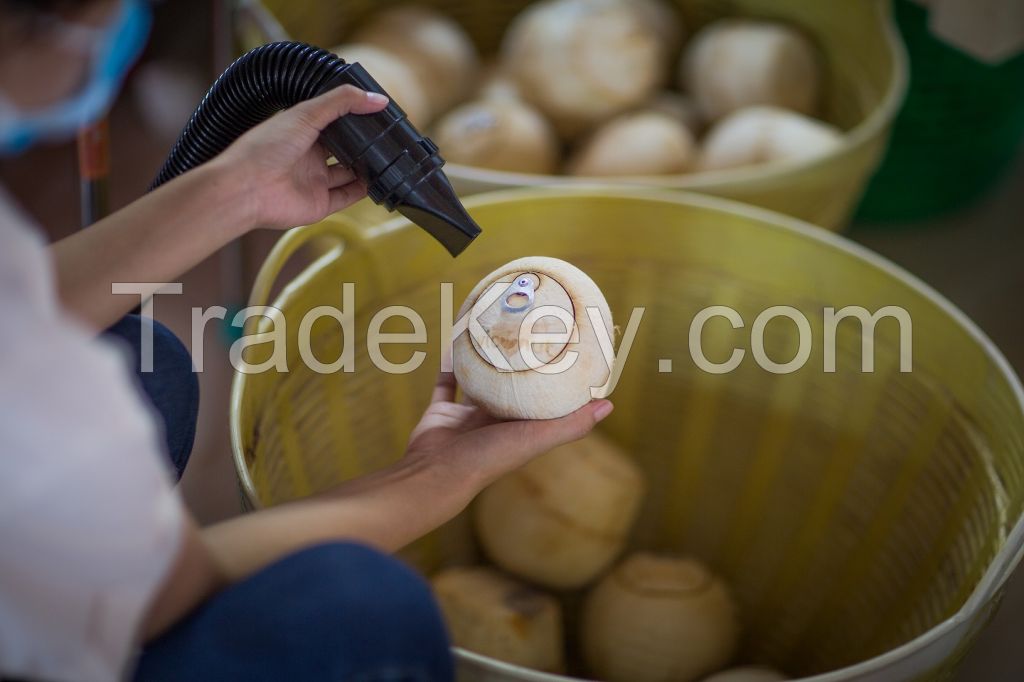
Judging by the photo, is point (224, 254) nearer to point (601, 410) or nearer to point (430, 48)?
point (430, 48)

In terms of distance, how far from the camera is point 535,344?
2.30 feet

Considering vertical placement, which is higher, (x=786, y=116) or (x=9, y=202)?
(x=9, y=202)

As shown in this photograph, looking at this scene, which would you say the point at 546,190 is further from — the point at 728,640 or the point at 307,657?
the point at 307,657

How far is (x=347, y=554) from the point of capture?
1.73ft

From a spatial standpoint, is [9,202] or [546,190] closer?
[9,202]

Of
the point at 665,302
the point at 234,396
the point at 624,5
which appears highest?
the point at 624,5

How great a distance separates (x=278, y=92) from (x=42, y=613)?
0.45 m

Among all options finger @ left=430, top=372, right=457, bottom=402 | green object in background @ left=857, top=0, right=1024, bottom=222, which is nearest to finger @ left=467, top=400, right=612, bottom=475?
finger @ left=430, top=372, right=457, bottom=402

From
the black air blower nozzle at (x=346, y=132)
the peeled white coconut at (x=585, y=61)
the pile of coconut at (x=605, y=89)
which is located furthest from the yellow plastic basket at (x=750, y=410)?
the peeled white coconut at (x=585, y=61)

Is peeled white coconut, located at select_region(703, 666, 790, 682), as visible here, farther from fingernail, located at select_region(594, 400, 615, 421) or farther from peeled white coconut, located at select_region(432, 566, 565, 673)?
fingernail, located at select_region(594, 400, 615, 421)

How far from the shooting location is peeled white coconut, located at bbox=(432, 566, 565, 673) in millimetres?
860

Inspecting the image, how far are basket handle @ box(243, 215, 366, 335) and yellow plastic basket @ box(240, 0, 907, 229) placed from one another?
164mm

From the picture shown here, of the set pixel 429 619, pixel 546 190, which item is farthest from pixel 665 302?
pixel 429 619

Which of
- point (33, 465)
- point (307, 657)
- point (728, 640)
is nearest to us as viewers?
point (33, 465)
